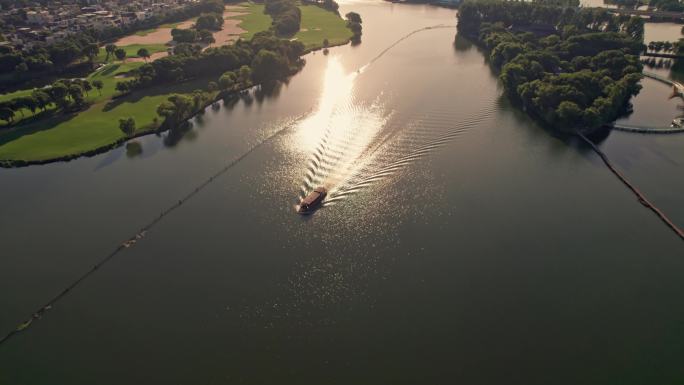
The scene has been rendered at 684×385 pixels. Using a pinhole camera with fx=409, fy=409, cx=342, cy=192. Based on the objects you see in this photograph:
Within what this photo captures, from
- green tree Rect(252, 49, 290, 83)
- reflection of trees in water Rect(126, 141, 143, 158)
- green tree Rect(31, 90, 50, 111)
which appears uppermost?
green tree Rect(252, 49, 290, 83)

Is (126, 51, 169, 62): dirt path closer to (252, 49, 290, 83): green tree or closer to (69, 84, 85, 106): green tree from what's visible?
(69, 84, 85, 106): green tree

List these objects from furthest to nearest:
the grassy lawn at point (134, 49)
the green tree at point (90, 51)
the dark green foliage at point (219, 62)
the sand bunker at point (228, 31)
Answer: the sand bunker at point (228, 31) < the grassy lawn at point (134, 49) < the green tree at point (90, 51) < the dark green foliage at point (219, 62)

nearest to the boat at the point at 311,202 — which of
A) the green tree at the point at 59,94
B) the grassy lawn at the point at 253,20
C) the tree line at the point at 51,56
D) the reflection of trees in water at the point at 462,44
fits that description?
the green tree at the point at 59,94

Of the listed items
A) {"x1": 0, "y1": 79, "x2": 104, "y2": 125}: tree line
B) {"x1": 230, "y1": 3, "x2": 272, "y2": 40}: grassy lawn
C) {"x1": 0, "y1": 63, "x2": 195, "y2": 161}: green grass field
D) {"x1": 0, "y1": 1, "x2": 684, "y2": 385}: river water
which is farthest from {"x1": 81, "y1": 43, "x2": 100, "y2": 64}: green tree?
{"x1": 0, "y1": 1, "x2": 684, "y2": 385}: river water

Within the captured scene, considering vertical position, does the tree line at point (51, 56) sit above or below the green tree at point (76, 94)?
above

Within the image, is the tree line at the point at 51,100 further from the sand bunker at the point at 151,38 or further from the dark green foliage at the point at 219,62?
the sand bunker at the point at 151,38

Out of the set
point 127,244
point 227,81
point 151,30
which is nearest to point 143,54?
point 227,81
